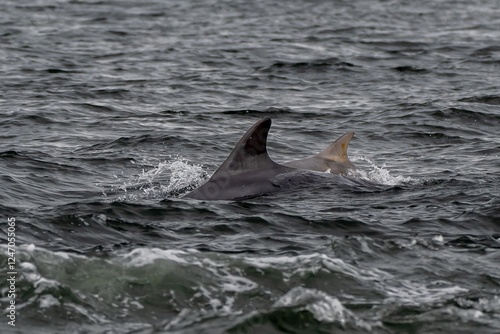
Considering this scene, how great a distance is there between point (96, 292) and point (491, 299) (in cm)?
346

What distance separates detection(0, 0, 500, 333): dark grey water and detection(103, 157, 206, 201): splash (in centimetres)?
4

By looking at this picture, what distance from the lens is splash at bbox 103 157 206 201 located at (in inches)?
516

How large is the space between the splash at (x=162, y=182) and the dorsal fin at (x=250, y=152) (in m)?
0.84

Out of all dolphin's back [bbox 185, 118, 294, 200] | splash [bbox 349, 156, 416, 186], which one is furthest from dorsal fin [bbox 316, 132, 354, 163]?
dolphin's back [bbox 185, 118, 294, 200]

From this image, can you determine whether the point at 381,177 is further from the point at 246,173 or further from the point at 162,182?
the point at 162,182

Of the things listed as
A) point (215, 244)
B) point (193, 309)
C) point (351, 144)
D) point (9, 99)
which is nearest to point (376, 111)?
point (351, 144)

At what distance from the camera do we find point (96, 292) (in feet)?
30.3

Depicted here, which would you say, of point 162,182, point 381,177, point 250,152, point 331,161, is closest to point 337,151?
point 331,161

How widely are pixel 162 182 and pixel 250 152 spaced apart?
6.13 feet

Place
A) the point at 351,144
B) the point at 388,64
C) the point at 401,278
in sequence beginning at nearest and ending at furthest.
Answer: the point at 401,278 → the point at 351,144 → the point at 388,64

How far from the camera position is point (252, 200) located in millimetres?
12375

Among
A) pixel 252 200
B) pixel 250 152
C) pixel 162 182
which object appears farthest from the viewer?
pixel 162 182

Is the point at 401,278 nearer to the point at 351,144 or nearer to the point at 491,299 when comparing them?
the point at 491,299

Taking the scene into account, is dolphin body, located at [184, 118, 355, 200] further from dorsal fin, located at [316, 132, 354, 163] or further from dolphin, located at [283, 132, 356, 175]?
dorsal fin, located at [316, 132, 354, 163]
